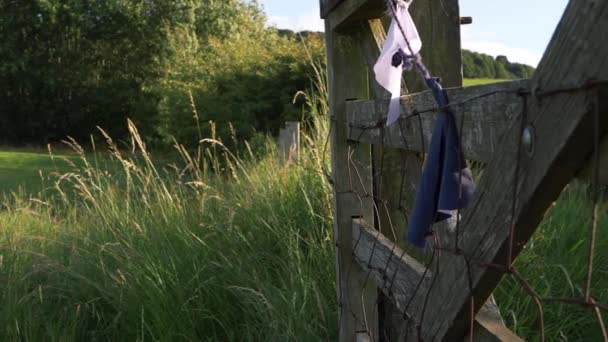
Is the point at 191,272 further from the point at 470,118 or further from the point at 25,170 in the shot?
the point at 25,170

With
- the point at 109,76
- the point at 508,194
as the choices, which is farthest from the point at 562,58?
the point at 109,76

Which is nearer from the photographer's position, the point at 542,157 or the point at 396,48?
the point at 542,157

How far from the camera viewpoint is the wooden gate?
106 cm

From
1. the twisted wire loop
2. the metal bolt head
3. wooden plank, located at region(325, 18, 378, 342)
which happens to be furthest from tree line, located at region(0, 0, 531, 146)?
the metal bolt head

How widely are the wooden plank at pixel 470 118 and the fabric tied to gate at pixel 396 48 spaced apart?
56mm

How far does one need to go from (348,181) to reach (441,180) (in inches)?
50.6

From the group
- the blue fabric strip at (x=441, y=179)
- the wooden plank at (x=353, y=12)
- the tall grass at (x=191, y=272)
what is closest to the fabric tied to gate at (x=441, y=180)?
the blue fabric strip at (x=441, y=179)

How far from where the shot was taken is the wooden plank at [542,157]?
102cm

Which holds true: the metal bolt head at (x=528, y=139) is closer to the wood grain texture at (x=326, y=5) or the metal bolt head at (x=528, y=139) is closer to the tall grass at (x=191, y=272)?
the wood grain texture at (x=326, y=5)

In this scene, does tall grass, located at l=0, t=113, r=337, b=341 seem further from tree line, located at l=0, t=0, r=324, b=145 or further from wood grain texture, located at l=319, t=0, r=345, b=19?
tree line, located at l=0, t=0, r=324, b=145

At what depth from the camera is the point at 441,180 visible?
4.83 ft

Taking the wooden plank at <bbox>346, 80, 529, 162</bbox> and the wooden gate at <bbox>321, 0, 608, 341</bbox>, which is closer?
the wooden gate at <bbox>321, 0, 608, 341</bbox>

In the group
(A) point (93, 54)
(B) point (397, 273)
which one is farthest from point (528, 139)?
(A) point (93, 54)

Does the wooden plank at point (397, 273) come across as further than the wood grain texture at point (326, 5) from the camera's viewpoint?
No
